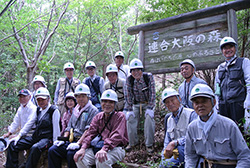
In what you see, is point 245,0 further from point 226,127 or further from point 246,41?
point 226,127

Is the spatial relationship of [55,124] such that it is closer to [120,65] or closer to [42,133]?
[42,133]

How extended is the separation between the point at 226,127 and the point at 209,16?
4101 mm

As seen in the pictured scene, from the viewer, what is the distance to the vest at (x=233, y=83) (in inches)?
167

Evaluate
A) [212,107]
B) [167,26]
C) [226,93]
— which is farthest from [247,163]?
[167,26]

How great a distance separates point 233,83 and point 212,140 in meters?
2.00

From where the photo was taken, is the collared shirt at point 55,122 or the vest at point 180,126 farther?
the collared shirt at point 55,122

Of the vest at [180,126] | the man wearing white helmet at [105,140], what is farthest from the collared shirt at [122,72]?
the vest at [180,126]

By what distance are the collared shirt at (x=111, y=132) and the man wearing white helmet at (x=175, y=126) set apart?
914 millimetres

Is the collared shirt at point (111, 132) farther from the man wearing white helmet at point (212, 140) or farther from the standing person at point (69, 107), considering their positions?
the man wearing white helmet at point (212, 140)

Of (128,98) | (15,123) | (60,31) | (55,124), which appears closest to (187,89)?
(128,98)

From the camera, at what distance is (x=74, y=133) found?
5.07 m

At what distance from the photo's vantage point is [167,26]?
22.0ft

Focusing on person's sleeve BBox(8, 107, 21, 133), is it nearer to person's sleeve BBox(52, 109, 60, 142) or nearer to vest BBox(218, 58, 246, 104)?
person's sleeve BBox(52, 109, 60, 142)

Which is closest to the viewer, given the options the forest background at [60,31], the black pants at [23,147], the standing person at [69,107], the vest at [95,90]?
the black pants at [23,147]
